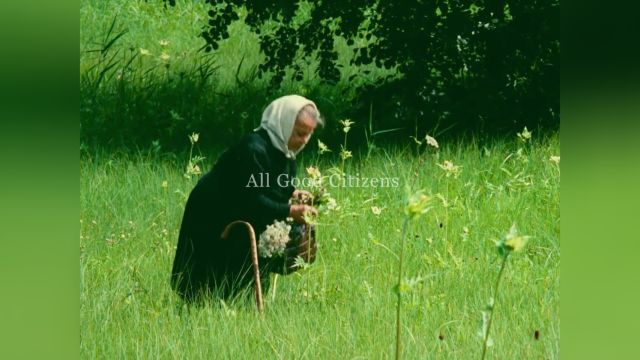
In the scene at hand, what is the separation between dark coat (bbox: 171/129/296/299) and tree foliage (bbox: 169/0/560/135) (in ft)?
1.77

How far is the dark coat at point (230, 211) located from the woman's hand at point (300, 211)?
2 cm

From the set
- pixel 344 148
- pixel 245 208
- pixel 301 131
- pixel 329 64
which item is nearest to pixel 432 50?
pixel 329 64

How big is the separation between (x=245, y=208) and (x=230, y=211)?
0.21ft

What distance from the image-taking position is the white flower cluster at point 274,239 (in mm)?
3779

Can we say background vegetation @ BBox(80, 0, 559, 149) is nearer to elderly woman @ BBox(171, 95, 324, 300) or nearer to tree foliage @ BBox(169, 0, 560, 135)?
tree foliage @ BBox(169, 0, 560, 135)

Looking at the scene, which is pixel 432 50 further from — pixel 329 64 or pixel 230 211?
pixel 230 211

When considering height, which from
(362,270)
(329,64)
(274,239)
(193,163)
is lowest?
(362,270)

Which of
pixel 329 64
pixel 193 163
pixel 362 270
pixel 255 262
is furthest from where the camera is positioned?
pixel 329 64

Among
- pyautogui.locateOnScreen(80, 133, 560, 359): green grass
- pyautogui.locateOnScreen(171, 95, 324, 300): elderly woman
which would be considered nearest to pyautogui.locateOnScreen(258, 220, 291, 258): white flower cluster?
pyautogui.locateOnScreen(171, 95, 324, 300): elderly woman

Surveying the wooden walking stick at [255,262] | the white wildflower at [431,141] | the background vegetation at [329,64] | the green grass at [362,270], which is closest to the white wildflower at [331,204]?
the green grass at [362,270]

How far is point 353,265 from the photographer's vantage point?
155 inches

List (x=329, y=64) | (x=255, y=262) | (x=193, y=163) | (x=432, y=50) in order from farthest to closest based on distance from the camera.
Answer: (x=432, y=50) < (x=329, y=64) < (x=193, y=163) < (x=255, y=262)

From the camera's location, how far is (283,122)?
378 cm
